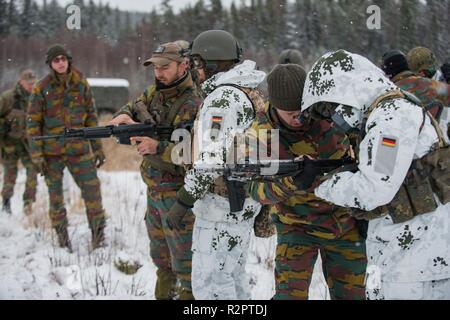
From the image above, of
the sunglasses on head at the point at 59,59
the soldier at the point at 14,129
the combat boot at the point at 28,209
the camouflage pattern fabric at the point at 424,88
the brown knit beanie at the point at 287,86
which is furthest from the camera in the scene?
the soldier at the point at 14,129

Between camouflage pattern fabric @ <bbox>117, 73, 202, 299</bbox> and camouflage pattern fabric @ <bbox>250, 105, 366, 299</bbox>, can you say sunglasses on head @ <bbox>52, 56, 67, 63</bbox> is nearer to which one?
camouflage pattern fabric @ <bbox>117, 73, 202, 299</bbox>

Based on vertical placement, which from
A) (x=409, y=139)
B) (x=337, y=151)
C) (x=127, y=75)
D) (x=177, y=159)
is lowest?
(x=127, y=75)

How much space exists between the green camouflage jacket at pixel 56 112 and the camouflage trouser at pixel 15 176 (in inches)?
69.0

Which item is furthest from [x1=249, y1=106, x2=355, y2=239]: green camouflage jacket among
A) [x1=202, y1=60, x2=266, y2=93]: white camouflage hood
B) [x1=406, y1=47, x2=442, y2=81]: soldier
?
[x1=406, y1=47, x2=442, y2=81]: soldier

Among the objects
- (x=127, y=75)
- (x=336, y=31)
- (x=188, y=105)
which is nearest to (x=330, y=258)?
(x=188, y=105)

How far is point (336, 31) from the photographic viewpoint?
36.0ft

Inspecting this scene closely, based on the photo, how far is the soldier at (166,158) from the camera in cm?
333

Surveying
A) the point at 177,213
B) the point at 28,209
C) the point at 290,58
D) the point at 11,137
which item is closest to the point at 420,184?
the point at 177,213

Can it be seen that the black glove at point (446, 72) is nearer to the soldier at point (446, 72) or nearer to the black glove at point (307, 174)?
the soldier at point (446, 72)

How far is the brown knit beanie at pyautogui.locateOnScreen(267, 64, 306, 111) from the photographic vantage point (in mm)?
2521

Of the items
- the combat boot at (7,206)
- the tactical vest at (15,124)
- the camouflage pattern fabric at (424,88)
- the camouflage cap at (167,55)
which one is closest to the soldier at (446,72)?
the camouflage pattern fabric at (424,88)

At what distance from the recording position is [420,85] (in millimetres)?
4086
